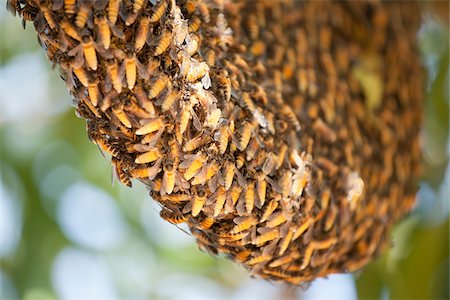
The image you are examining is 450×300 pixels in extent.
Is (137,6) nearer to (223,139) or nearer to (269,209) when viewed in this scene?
(223,139)

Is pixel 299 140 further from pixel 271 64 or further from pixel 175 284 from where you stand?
pixel 175 284

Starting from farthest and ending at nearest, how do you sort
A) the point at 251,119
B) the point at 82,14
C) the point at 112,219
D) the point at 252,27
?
1. the point at 112,219
2. the point at 252,27
3. the point at 251,119
4. the point at 82,14

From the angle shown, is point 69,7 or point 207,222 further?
point 207,222

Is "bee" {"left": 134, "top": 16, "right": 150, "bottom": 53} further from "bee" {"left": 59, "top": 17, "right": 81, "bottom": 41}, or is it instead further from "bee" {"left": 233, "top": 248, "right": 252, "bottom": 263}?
"bee" {"left": 233, "top": 248, "right": 252, "bottom": 263}

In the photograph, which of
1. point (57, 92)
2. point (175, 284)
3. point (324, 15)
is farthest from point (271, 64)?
point (175, 284)

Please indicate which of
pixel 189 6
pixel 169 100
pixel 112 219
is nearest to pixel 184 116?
pixel 169 100

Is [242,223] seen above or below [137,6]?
below

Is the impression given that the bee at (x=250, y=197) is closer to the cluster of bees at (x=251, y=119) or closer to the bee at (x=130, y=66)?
the cluster of bees at (x=251, y=119)

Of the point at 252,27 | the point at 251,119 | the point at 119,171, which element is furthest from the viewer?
the point at 252,27
